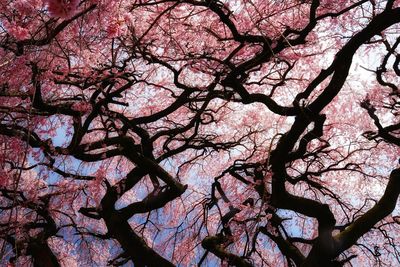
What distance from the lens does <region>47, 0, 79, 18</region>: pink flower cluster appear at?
1.89m

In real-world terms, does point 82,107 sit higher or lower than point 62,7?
higher

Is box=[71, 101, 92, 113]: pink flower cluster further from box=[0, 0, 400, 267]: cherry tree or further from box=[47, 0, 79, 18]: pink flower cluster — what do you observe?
box=[47, 0, 79, 18]: pink flower cluster

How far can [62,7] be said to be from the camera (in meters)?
1.90

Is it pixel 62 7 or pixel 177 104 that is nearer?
pixel 62 7

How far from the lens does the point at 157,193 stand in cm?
694

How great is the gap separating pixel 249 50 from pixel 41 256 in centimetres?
521

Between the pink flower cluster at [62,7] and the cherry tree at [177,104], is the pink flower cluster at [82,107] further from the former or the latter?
the pink flower cluster at [62,7]

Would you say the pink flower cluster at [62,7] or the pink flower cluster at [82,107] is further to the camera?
the pink flower cluster at [82,107]

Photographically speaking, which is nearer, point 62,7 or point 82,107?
point 62,7

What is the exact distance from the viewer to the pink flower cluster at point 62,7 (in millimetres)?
1891

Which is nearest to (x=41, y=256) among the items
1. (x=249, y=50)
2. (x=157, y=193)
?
(x=157, y=193)

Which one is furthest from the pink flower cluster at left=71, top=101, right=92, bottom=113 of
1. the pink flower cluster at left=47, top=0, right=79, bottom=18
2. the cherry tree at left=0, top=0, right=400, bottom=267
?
the pink flower cluster at left=47, top=0, right=79, bottom=18

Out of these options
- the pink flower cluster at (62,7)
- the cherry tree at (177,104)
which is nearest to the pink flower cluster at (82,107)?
the cherry tree at (177,104)

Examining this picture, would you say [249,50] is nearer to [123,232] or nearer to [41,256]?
[123,232]
